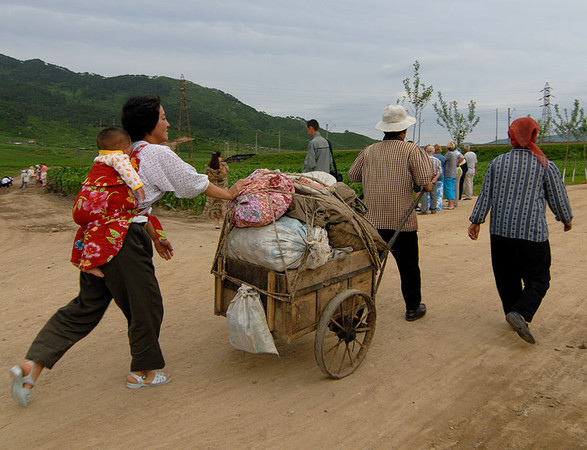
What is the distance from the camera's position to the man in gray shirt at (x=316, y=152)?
8.91 m

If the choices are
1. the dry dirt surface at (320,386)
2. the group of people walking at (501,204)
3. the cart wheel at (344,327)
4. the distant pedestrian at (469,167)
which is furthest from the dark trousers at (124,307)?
the distant pedestrian at (469,167)

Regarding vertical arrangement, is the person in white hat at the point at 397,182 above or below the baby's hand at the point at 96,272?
above

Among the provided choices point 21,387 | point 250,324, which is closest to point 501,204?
point 250,324

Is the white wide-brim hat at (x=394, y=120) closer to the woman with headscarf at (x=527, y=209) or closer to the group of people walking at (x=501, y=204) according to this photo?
the group of people walking at (x=501, y=204)

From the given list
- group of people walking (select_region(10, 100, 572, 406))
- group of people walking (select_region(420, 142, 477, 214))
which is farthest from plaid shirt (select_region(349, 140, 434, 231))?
group of people walking (select_region(420, 142, 477, 214))

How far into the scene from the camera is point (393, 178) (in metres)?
4.78

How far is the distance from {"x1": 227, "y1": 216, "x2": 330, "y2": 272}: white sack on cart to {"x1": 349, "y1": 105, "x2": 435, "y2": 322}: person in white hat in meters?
1.40

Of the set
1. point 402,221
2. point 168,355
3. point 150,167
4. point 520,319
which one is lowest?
point 168,355

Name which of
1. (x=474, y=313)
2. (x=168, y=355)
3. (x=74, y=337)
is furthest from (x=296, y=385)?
(x=474, y=313)

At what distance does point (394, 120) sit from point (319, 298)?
2151 millimetres

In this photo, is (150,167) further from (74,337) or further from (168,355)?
(168,355)

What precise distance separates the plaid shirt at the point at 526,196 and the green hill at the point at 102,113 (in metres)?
61.6

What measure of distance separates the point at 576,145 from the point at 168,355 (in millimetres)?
41389

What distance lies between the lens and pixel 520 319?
4.34 metres
